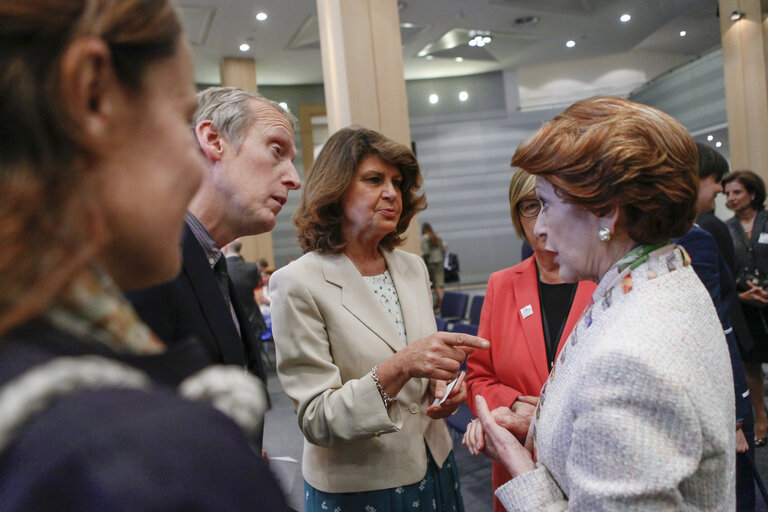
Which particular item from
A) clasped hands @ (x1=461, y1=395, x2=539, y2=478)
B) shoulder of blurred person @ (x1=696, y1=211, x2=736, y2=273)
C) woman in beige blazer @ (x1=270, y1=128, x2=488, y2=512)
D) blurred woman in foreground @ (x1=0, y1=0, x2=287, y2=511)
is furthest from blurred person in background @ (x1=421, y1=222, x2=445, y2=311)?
blurred woman in foreground @ (x1=0, y1=0, x2=287, y2=511)

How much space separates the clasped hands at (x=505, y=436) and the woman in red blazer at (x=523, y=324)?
0.08 metres

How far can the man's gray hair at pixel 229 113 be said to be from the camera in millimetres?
1623

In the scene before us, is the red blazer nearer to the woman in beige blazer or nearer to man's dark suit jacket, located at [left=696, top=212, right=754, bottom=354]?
the woman in beige blazer

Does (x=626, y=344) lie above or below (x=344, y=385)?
above

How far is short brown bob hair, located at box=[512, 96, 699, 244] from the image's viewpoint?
117 centimetres

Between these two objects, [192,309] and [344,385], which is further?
[344,385]

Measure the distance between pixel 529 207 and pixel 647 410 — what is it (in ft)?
4.82

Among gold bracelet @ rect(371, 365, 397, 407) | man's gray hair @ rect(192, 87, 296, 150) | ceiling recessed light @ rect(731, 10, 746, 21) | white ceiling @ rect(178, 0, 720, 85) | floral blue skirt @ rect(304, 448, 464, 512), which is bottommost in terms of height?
floral blue skirt @ rect(304, 448, 464, 512)

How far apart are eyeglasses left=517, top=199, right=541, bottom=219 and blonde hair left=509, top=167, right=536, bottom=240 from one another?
0.02m

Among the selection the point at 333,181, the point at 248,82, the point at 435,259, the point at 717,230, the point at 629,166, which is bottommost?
the point at 435,259

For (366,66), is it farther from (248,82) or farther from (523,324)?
(248,82)

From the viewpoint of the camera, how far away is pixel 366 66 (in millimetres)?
4621

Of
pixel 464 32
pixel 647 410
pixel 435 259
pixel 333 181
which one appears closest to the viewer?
pixel 647 410

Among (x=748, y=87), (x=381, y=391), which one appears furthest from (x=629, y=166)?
(x=748, y=87)
